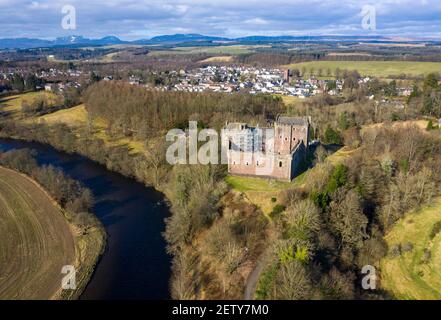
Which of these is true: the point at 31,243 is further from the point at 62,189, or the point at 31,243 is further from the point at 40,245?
the point at 62,189

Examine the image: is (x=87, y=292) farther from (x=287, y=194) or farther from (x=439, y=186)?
(x=439, y=186)

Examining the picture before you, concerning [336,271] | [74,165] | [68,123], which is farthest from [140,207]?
[68,123]

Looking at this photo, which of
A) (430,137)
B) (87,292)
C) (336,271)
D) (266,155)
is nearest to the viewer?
(336,271)

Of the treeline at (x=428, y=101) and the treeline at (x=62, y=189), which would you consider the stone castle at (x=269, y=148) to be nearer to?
the treeline at (x=62, y=189)

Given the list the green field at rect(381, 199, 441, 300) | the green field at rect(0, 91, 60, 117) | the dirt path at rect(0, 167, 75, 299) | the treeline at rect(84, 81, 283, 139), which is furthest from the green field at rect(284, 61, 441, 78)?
the dirt path at rect(0, 167, 75, 299)

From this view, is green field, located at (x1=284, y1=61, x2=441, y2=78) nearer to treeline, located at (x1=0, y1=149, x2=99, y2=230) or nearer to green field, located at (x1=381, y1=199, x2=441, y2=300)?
green field, located at (x1=381, y1=199, x2=441, y2=300)

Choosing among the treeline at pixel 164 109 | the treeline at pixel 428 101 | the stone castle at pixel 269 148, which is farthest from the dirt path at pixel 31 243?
the treeline at pixel 428 101
